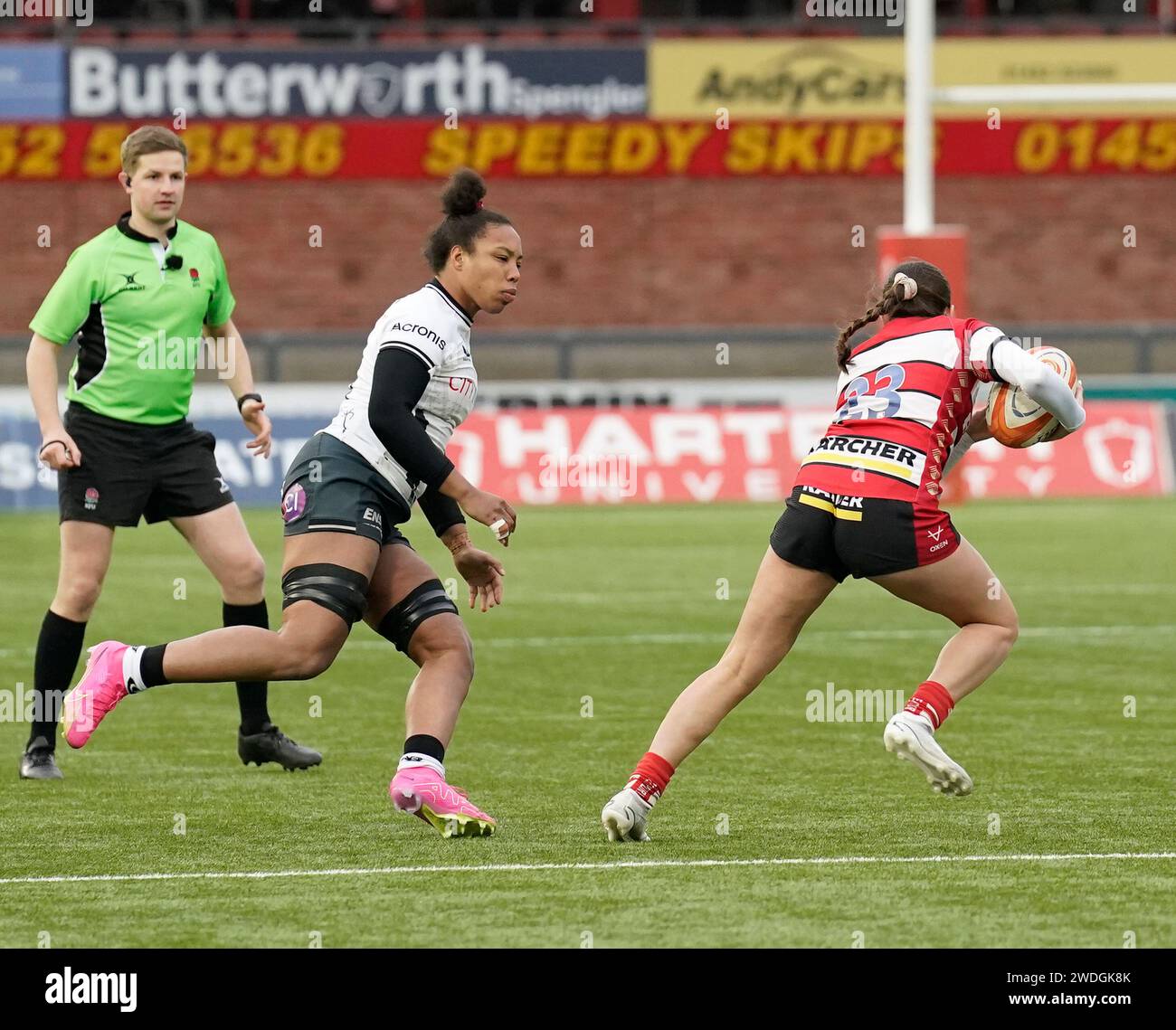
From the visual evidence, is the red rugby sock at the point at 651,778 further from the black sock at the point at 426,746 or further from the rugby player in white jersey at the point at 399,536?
the black sock at the point at 426,746

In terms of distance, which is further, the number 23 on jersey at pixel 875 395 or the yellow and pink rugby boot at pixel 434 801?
the yellow and pink rugby boot at pixel 434 801

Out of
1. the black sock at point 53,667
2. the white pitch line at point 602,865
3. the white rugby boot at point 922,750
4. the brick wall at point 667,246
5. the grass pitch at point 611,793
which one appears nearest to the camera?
the grass pitch at point 611,793

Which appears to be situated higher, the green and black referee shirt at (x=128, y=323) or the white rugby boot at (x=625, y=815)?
the green and black referee shirt at (x=128, y=323)

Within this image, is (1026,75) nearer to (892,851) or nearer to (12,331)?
(12,331)

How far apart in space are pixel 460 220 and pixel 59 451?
1.85 m

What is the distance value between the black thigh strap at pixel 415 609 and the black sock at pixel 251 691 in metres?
1.38

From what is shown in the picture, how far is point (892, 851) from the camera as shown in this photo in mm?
7164

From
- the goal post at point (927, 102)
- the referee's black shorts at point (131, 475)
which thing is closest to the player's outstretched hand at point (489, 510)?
the referee's black shorts at point (131, 475)

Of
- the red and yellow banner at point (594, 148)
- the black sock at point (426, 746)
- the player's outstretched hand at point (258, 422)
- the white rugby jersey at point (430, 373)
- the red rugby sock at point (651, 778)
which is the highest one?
the red and yellow banner at point (594, 148)

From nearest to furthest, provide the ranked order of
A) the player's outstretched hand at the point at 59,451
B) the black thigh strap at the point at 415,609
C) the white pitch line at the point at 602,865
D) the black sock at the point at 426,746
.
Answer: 1. the white pitch line at the point at 602,865
2. the black sock at the point at 426,746
3. the black thigh strap at the point at 415,609
4. the player's outstretched hand at the point at 59,451

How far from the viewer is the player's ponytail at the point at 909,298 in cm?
742
